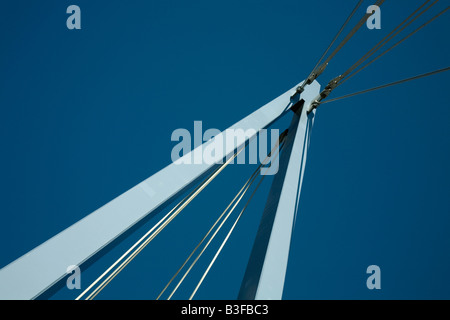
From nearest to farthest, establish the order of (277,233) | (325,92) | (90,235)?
(90,235) → (277,233) → (325,92)

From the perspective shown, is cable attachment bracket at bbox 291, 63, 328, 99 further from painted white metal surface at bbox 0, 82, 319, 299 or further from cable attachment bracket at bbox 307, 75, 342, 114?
painted white metal surface at bbox 0, 82, 319, 299

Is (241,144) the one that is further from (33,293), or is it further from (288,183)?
(33,293)

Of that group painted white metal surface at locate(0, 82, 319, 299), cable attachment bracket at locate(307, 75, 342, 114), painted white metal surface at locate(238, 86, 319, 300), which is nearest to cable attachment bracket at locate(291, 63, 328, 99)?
cable attachment bracket at locate(307, 75, 342, 114)

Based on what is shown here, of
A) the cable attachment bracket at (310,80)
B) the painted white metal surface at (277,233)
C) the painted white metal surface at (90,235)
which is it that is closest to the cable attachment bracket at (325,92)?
the cable attachment bracket at (310,80)

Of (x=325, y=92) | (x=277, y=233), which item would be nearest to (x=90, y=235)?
(x=277, y=233)

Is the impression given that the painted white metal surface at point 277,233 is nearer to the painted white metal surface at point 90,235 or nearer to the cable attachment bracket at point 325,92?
the cable attachment bracket at point 325,92

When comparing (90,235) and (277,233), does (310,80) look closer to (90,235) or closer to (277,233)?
(277,233)

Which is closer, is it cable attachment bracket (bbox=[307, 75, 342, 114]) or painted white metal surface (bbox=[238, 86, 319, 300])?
painted white metal surface (bbox=[238, 86, 319, 300])
